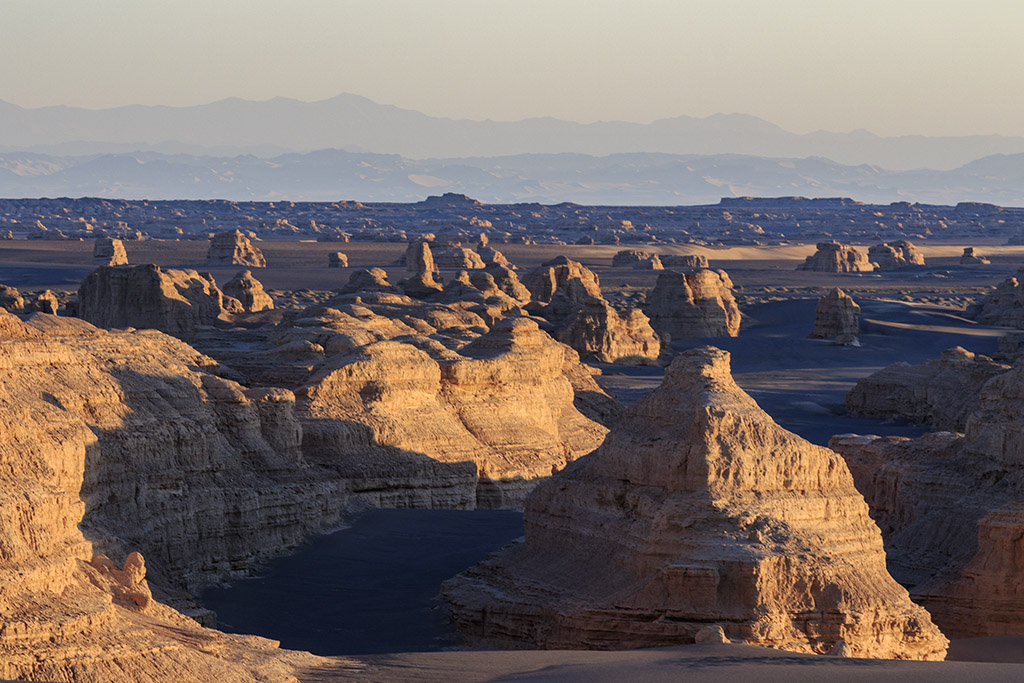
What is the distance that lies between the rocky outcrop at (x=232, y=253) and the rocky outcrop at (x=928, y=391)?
7853 cm

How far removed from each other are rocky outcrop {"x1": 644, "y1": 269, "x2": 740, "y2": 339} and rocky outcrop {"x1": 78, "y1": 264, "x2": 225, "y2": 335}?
23.5m

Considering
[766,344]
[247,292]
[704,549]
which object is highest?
[247,292]

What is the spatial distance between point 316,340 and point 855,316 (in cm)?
4461

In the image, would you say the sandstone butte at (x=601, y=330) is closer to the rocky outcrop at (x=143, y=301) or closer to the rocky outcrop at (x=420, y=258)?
the rocky outcrop at (x=143, y=301)

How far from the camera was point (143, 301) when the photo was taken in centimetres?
6100

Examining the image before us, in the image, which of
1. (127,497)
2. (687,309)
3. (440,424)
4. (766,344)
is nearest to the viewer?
(127,497)

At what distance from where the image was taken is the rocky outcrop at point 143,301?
2397 inches

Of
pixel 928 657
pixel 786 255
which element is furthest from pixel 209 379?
pixel 786 255

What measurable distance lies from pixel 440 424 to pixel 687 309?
146 feet

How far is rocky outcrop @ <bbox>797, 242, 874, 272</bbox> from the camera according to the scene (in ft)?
449

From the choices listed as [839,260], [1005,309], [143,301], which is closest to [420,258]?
[1005,309]

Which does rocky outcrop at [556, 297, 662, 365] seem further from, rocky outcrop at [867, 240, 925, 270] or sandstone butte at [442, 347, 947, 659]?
rocky outcrop at [867, 240, 925, 270]

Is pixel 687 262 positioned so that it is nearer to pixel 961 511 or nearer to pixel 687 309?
pixel 687 309

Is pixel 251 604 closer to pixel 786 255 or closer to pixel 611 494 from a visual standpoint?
pixel 611 494
